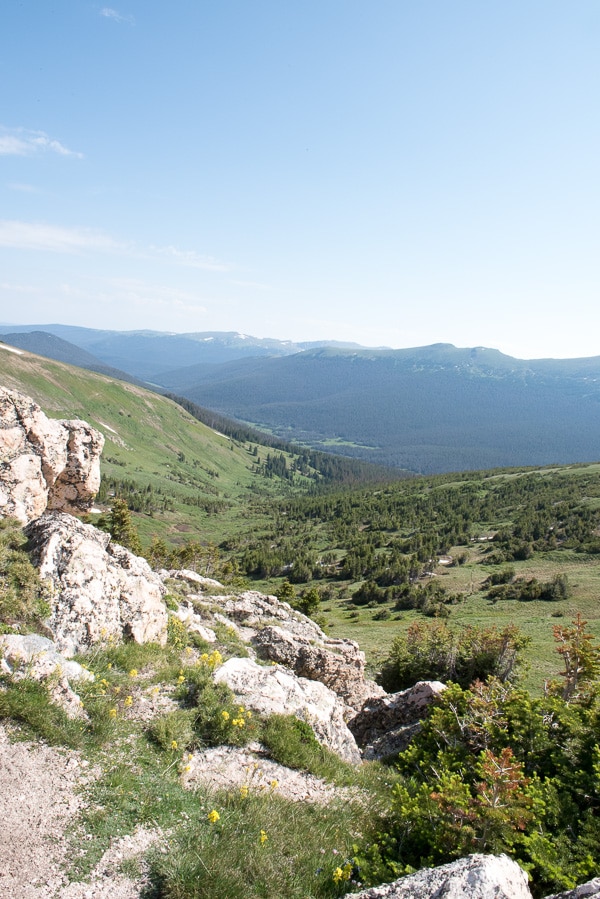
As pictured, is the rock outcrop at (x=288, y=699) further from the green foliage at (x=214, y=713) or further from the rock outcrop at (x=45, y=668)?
the rock outcrop at (x=45, y=668)

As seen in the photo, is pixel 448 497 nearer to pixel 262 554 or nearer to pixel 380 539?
pixel 380 539

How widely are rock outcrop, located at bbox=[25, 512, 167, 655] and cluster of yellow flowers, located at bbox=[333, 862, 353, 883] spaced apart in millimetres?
7815

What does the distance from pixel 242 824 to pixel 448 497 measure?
153409mm

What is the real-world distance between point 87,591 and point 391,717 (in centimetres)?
1214

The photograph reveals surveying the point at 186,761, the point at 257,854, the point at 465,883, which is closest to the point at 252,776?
the point at 186,761

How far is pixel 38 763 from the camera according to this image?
712 cm

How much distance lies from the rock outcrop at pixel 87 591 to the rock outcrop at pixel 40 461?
12.0 feet

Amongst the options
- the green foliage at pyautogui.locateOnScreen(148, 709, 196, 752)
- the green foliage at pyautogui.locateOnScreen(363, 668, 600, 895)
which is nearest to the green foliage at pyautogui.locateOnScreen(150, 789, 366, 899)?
the green foliage at pyautogui.locateOnScreen(363, 668, 600, 895)

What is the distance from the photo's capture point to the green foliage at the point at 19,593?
1055 centimetres

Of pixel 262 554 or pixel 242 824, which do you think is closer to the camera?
pixel 242 824

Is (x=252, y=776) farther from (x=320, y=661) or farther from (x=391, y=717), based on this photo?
(x=320, y=661)

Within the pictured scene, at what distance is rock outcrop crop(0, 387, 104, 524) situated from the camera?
17359 millimetres

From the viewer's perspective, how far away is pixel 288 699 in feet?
40.5

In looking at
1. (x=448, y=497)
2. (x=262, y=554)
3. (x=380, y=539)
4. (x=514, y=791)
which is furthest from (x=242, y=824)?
(x=448, y=497)
